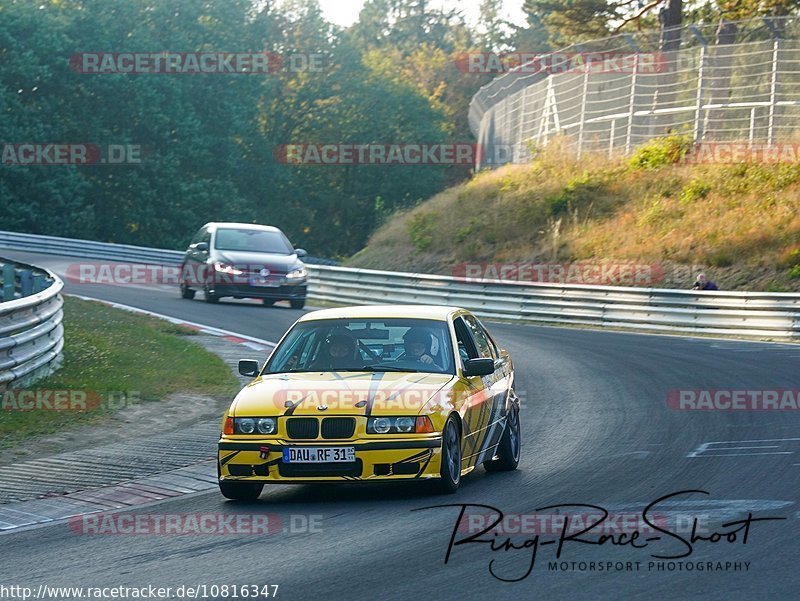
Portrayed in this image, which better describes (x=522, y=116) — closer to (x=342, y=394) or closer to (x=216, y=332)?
(x=216, y=332)

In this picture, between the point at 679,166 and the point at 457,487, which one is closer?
the point at 457,487

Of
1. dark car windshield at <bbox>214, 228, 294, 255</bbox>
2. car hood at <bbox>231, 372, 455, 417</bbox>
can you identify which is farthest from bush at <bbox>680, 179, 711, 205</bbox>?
car hood at <bbox>231, 372, 455, 417</bbox>

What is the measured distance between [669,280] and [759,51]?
276 inches

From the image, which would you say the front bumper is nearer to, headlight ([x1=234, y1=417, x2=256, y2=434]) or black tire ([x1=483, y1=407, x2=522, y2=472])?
headlight ([x1=234, y1=417, x2=256, y2=434])

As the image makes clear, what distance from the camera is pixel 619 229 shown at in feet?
124

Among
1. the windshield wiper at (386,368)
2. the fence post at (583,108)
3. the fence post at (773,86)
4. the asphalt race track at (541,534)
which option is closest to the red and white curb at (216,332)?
the asphalt race track at (541,534)

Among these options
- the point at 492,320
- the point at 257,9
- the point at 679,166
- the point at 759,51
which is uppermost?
the point at 257,9

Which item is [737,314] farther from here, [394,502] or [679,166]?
[394,502]

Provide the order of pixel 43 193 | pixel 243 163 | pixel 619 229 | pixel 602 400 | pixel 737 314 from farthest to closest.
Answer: pixel 243 163, pixel 43 193, pixel 619 229, pixel 737 314, pixel 602 400

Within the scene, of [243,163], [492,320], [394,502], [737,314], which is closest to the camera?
[394,502]

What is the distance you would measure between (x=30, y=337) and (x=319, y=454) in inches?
261

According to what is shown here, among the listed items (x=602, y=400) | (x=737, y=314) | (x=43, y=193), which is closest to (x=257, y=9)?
(x=43, y=193)

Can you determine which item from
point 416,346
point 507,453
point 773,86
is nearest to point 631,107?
point 773,86

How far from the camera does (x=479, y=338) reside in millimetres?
11711
